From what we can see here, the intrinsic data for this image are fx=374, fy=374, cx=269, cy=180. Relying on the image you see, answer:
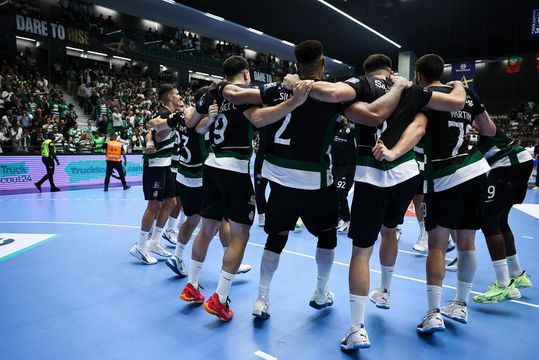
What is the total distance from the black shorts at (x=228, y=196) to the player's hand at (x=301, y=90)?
1.00 metres

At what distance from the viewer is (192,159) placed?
160 inches

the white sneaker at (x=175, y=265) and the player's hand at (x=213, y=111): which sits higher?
the player's hand at (x=213, y=111)

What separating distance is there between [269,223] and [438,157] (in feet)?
4.75

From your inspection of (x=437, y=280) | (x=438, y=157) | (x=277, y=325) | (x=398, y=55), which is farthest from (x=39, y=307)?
(x=398, y=55)

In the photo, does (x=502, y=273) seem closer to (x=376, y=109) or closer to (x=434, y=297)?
(x=434, y=297)

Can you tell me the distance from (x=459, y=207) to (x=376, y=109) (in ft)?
3.62

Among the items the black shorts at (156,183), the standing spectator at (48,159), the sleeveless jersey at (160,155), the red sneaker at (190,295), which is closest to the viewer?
the red sneaker at (190,295)

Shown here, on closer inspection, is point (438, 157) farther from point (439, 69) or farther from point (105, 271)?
point (105, 271)

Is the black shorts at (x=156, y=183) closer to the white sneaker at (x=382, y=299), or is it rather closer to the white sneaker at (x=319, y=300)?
the white sneaker at (x=319, y=300)

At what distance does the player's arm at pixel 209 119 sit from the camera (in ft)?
10.3

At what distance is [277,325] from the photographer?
296 centimetres

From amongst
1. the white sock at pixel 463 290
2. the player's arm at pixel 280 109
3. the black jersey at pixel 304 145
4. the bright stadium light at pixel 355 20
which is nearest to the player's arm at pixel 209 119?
the player's arm at pixel 280 109

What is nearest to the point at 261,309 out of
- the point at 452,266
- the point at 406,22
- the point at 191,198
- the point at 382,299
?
the point at 382,299

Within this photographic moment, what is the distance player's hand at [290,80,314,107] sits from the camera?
2.37 metres
